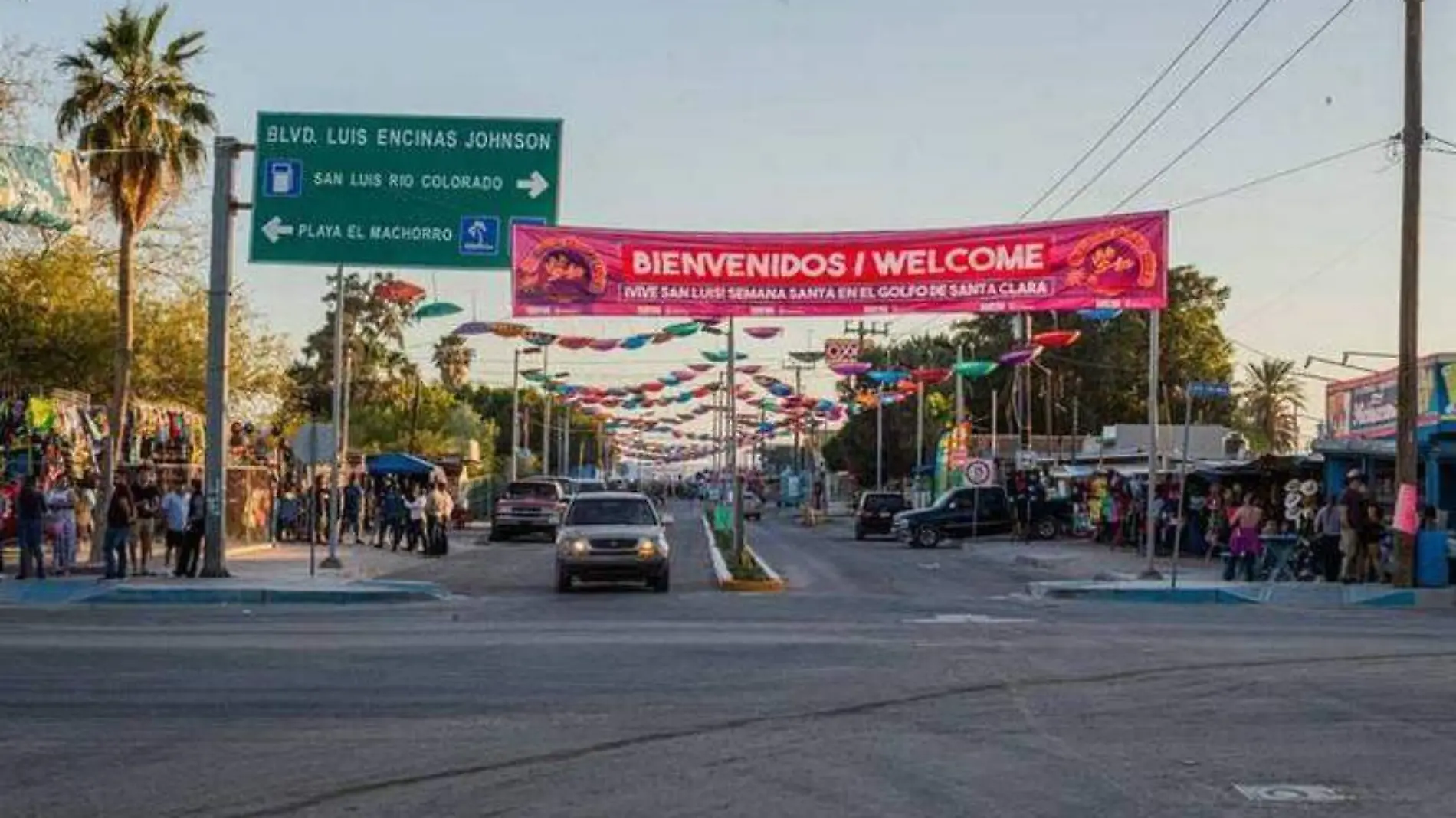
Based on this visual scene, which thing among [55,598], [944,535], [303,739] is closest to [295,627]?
[55,598]

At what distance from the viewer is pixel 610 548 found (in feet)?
90.4

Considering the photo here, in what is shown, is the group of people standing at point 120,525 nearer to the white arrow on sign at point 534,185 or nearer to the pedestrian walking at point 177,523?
the pedestrian walking at point 177,523

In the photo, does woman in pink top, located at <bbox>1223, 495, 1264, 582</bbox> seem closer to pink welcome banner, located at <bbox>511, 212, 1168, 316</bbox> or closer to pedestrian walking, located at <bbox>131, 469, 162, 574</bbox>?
pink welcome banner, located at <bbox>511, 212, 1168, 316</bbox>

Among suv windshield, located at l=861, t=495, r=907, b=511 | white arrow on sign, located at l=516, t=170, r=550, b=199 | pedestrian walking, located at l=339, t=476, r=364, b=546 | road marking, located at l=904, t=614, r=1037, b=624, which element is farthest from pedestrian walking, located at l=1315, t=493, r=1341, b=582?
suv windshield, located at l=861, t=495, r=907, b=511

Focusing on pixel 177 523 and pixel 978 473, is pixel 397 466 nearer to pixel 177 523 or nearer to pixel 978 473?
pixel 978 473

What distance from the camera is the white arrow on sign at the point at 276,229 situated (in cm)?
2739

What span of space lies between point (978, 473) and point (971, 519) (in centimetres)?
477

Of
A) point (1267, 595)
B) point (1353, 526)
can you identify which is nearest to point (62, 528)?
point (1267, 595)

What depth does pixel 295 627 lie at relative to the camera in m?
19.6

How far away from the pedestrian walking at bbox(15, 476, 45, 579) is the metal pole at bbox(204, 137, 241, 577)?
2532 millimetres

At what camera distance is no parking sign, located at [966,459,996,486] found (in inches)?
1902

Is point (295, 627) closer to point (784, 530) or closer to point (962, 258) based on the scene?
point (962, 258)

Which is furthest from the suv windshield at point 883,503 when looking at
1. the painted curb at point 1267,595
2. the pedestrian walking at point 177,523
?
the pedestrian walking at point 177,523

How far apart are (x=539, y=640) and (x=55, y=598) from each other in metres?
10.3
